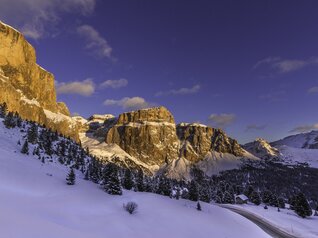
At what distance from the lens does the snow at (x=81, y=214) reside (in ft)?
61.8

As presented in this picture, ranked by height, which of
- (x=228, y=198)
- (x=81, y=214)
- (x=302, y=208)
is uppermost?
(x=228, y=198)

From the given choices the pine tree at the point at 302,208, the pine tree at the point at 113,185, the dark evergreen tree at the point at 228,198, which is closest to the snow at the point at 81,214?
the pine tree at the point at 113,185

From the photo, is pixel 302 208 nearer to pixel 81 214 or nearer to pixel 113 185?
pixel 113 185

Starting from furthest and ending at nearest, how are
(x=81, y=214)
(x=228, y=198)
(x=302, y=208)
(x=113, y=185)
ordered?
1. (x=228, y=198)
2. (x=302, y=208)
3. (x=113, y=185)
4. (x=81, y=214)

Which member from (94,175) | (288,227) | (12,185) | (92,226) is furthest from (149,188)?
(92,226)

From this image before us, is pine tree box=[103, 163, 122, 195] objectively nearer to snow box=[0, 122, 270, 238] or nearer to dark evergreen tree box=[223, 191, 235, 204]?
snow box=[0, 122, 270, 238]

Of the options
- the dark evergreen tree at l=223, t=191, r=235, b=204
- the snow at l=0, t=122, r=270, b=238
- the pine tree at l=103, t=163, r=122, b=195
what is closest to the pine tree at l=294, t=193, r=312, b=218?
the snow at l=0, t=122, r=270, b=238

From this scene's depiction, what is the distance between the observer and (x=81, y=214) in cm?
3422

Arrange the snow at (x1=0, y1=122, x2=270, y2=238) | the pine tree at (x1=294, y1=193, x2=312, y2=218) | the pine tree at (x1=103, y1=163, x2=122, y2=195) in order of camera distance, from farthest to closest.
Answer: the pine tree at (x1=294, y1=193, x2=312, y2=218)
the pine tree at (x1=103, y1=163, x2=122, y2=195)
the snow at (x1=0, y1=122, x2=270, y2=238)

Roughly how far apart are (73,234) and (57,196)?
24.1 m

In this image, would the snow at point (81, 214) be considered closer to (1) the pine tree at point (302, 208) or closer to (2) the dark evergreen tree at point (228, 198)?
(1) the pine tree at point (302, 208)

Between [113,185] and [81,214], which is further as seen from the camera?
[113,185]

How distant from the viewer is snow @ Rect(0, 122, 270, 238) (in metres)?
18.8

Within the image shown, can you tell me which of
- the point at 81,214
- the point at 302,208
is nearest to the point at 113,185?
the point at 81,214
